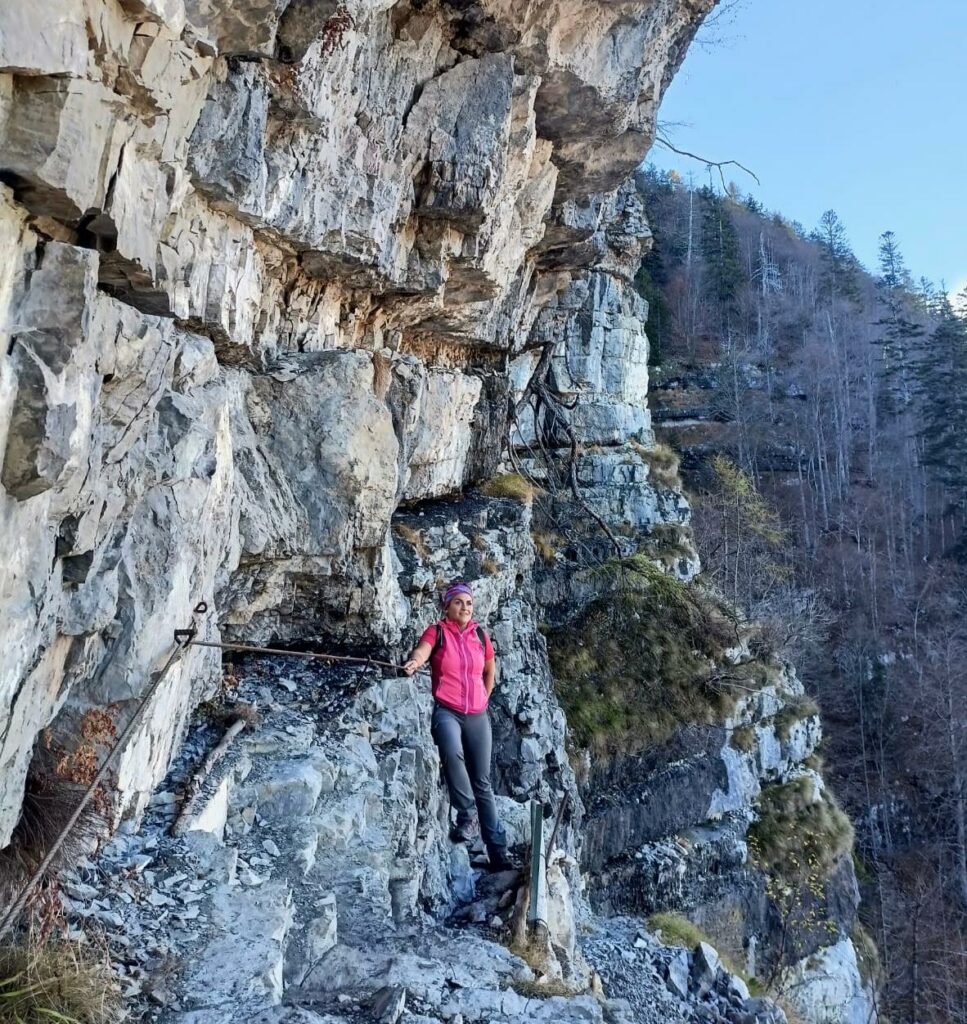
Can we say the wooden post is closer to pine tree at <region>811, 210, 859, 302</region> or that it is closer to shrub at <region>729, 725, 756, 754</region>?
shrub at <region>729, 725, 756, 754</region>

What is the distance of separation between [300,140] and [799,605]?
2288 centimetres

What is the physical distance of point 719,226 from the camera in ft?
148

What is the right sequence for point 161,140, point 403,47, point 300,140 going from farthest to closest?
point 403,47 < point 300,140 < point 161,140

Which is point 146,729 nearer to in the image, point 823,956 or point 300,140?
point 300,140

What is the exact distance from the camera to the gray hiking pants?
5270 millimetres

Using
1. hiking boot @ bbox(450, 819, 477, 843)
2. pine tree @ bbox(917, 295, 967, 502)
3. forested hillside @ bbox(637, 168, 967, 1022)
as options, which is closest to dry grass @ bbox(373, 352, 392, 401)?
hiking boot @ bbox(450, 819, 477, 843)

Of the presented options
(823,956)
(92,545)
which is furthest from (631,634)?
(92,545)

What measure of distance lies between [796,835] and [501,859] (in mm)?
13389

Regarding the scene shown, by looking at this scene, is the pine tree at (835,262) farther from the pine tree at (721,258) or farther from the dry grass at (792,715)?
the dry grass at (792,715)

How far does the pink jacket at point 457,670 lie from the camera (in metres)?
5.29

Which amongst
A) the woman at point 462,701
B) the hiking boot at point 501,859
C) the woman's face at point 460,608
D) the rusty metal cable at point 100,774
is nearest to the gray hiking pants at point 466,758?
the woman at point 462,701

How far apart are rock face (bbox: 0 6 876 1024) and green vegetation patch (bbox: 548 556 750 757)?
14.3ft

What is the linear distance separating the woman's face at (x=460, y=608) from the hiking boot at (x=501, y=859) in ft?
5.96

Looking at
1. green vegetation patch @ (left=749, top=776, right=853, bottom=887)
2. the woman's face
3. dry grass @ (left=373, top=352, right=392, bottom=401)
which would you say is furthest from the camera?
green vegetation patch @ (left=749, top=776, right=853, bottom=887)
